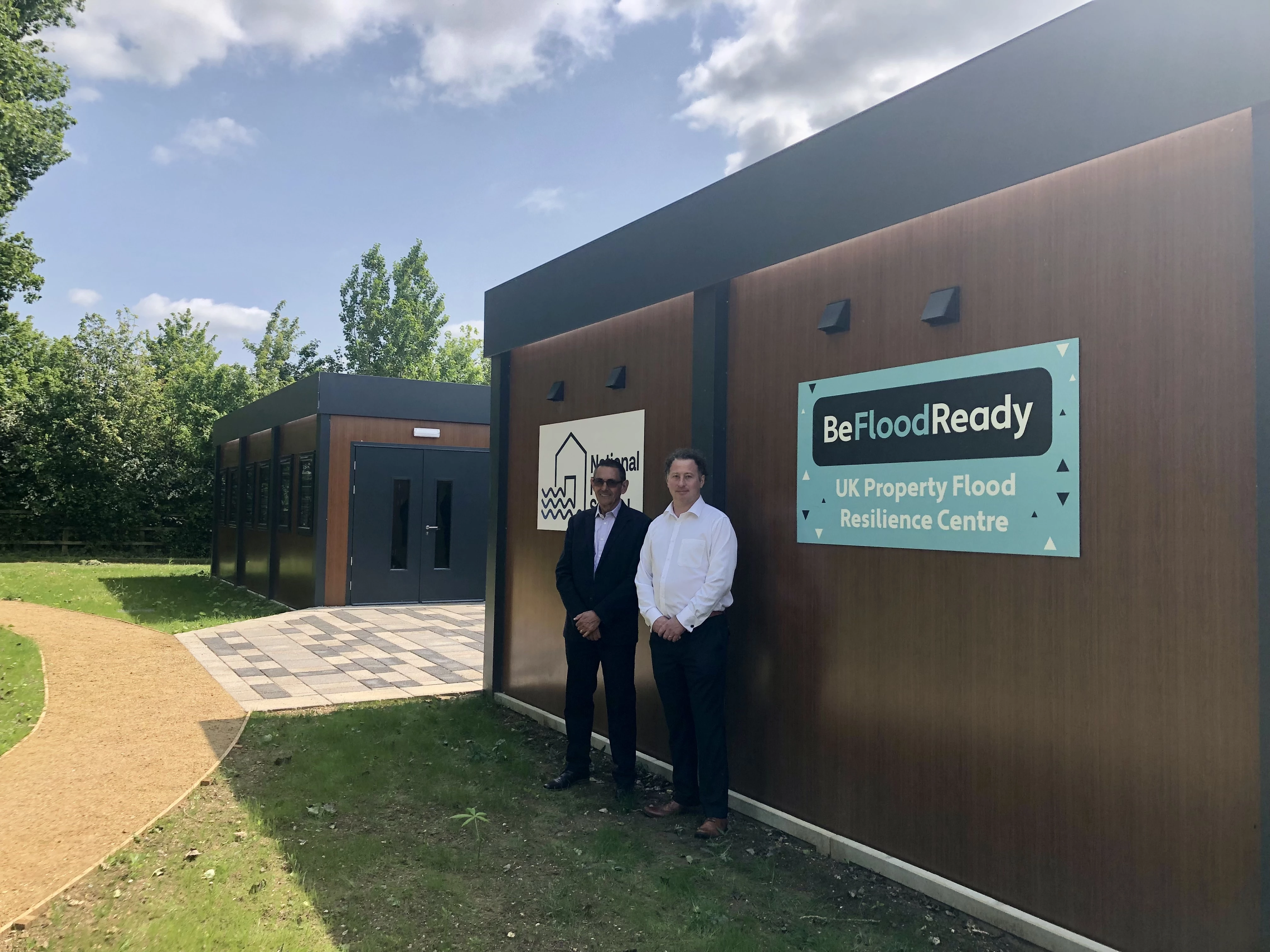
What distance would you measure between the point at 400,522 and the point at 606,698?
889 centimetres

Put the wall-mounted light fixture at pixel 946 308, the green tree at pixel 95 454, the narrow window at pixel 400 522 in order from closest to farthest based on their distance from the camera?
the wall-mounted light fixture at pixel 946 308 → the narrow window at pixel 400 522 → the green tree at pixel 95 454

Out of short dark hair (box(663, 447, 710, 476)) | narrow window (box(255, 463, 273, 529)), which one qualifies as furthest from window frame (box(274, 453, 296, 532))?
short dark hair (box(663, 447, 710, 476))

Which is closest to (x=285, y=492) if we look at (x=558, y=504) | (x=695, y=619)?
(x=558, y=504)

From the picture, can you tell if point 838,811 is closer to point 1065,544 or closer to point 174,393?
point 1065,544

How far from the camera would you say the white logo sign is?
5684 mm

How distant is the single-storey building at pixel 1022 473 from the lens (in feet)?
9.18

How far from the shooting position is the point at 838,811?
4.09 meters

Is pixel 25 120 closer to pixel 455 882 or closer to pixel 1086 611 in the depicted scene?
pixel 455 882

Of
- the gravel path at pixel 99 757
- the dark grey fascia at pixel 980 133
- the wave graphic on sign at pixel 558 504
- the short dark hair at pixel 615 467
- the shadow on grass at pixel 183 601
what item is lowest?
the gravel path at pixel 99 757

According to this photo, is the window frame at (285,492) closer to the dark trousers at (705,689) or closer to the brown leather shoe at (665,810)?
the brown leather shoe at (665,810)

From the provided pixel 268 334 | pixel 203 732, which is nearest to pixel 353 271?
pixel 268 334

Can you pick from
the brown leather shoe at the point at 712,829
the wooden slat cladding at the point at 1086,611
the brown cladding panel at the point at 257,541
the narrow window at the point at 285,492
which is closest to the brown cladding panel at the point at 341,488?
the narrow window at the point at 285,492

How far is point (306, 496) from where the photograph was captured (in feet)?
44.9

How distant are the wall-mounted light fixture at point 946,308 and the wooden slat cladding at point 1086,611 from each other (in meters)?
0.04
